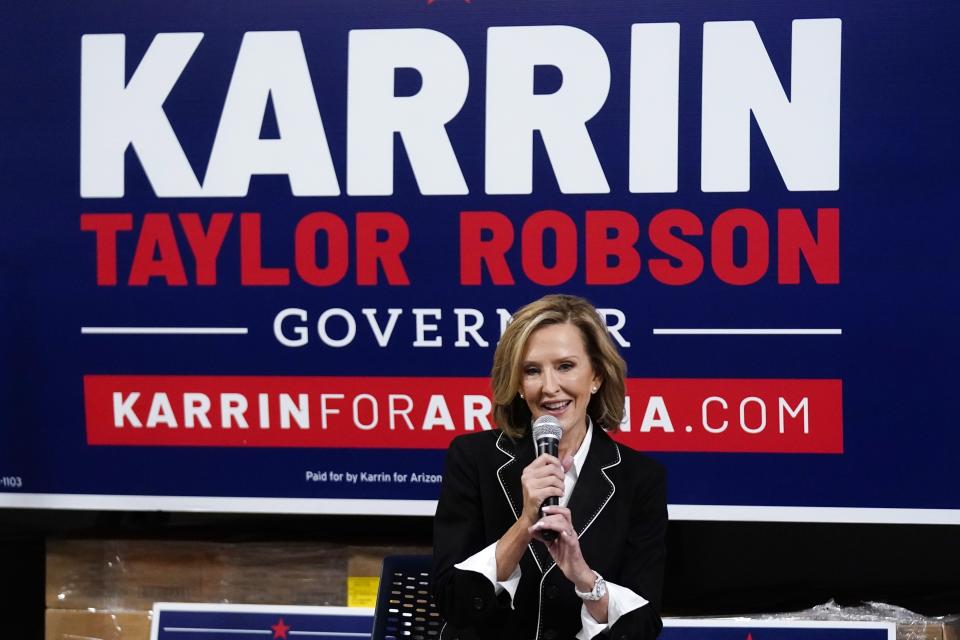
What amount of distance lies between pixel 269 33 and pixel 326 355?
86 centimetres

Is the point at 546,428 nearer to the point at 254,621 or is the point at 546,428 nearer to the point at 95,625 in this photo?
the point at 254,621

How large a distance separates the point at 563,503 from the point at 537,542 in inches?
4.9

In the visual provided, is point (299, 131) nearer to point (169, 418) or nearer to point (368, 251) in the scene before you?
point (368, 251)

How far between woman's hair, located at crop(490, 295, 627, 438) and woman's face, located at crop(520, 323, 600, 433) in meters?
0.01

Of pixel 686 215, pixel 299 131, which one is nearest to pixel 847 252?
pixel 686 215

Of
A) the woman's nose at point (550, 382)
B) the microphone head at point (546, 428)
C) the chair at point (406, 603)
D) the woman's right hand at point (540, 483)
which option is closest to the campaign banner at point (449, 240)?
the chair at point (406, 603)

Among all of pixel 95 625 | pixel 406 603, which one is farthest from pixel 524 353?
pixel 95 625

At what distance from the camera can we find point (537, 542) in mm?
2014

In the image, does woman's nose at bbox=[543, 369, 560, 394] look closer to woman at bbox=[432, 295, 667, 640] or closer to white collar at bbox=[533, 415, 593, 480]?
woman at bbox=[432, 295, 667, 640]

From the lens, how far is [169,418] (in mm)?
3230

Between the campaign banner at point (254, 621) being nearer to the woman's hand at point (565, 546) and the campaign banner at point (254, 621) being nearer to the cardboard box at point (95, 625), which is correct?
the cardboard box at point (95, 625)

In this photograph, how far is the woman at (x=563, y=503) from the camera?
1.92 meters

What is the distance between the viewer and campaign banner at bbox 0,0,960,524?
9.87 feet

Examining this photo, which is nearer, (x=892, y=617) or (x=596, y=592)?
(x=596, y=592)
